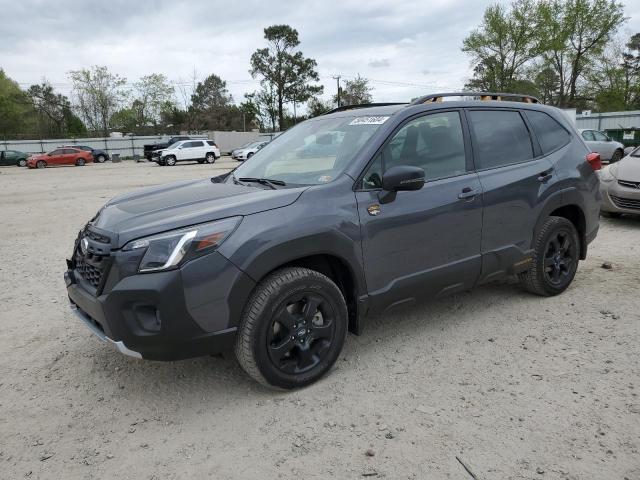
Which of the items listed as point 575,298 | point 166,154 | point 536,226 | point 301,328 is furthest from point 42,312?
point 166,154

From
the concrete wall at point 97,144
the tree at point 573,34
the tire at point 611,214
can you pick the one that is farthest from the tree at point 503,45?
the tire at point 611,214

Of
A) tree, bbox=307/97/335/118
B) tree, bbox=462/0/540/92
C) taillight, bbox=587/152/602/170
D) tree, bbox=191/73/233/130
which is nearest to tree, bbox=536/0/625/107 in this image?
tree, bbox=462/0/540/92

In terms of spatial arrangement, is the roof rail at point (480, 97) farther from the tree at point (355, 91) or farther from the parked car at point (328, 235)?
the tree at point (355, 91)

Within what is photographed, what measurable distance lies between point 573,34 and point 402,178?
187ft

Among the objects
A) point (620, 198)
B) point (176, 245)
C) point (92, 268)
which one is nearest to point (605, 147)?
point (620, 198)

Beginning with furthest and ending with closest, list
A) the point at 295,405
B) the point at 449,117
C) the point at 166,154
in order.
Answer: the point at 166,154 → the point at 449,117 → the point at 295,405

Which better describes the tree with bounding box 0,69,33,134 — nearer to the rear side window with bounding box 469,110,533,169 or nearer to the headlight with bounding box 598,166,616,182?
the headlight with bounding box 598,166,616,182

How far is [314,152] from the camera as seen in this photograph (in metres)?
3.75

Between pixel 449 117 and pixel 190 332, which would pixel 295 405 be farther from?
pixel 449 117

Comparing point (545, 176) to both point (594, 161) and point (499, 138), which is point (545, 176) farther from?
point (594, 161)

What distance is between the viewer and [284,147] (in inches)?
165

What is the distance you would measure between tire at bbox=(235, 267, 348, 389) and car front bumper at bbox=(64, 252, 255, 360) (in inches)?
4.2

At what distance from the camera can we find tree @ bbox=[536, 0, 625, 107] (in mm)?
48688

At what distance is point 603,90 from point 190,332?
5907 centimetres
